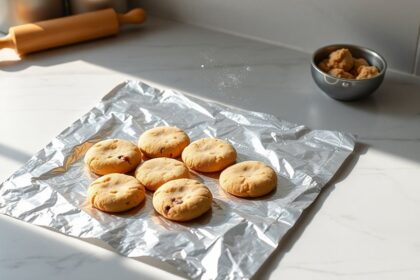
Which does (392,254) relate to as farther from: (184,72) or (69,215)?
(184,72)

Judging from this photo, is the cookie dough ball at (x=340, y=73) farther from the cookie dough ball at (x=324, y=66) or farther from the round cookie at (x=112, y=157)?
the round cookie at (x=112, y=157)

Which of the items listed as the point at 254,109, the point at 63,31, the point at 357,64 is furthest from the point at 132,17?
the point at 357,64

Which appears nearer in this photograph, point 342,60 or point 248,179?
point 248,179

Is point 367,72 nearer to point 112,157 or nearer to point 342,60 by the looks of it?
point 342,60

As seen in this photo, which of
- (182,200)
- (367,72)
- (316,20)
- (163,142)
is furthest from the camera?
(316,20)

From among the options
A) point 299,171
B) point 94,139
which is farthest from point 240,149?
point 94,139

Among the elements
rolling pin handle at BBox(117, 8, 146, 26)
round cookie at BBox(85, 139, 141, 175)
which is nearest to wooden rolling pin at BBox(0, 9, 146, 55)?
rolling pin handle at BBox(117, 8, 146, 26)
